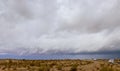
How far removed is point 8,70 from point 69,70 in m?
13.1

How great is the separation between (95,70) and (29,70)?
46.0ft

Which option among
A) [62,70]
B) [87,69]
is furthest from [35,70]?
[87,69]

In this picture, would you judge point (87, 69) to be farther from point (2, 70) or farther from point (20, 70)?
point (2, 70)

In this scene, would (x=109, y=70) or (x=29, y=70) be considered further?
(x=29, y=70)

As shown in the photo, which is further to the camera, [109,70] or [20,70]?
[20,70]

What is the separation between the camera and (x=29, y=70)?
181 feet

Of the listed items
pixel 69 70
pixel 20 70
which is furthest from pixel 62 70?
pixel 20 70

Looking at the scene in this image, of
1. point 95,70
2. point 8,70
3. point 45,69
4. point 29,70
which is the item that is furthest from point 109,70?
point 8,70

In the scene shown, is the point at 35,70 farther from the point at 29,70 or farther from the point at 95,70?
the point at 95,70

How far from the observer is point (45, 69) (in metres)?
53.8

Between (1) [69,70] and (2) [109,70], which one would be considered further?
(1) [69,70]

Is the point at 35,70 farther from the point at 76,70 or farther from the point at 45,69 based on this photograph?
the point at 76,70

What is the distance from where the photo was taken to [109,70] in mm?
49750

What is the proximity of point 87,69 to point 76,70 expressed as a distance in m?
2.97
